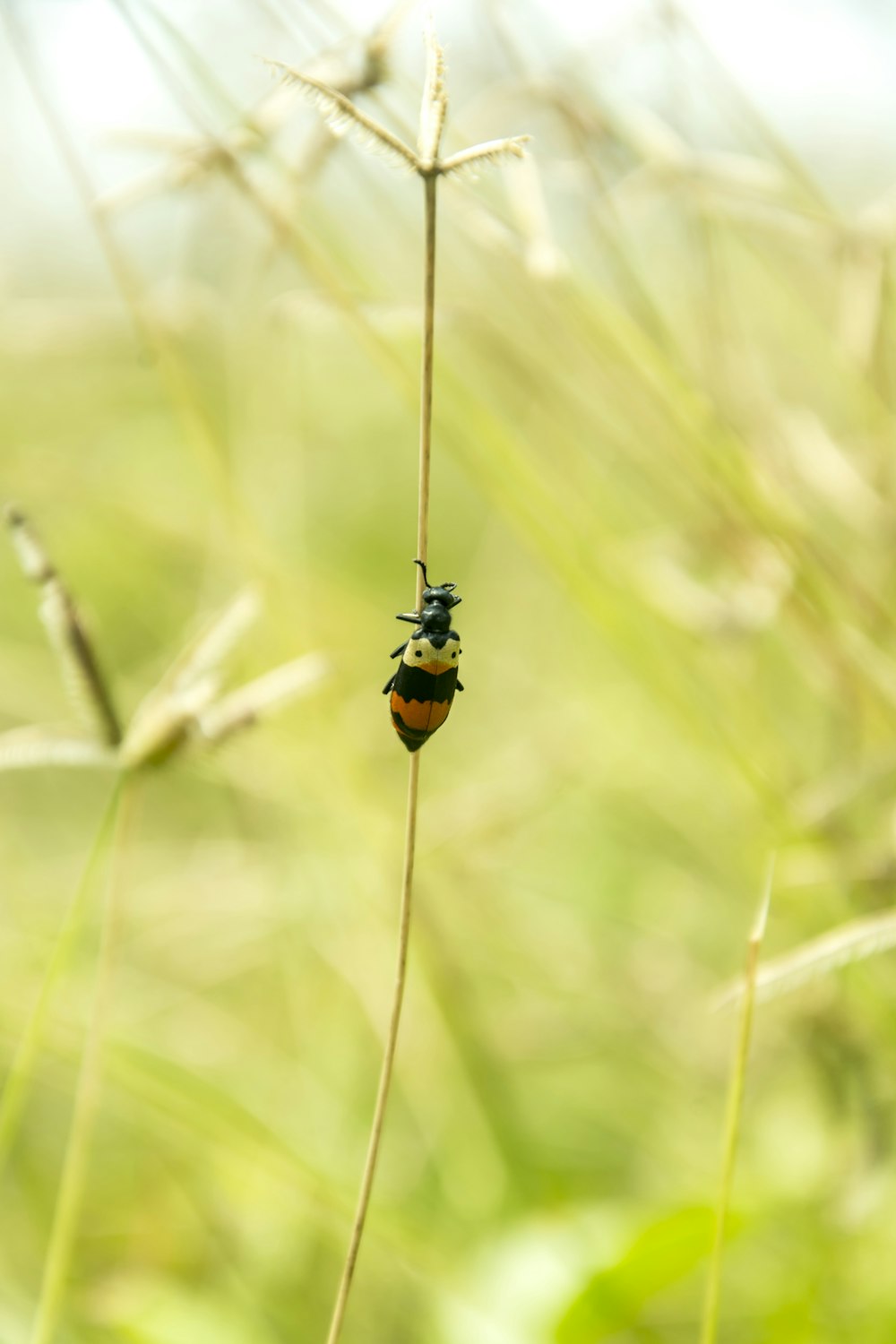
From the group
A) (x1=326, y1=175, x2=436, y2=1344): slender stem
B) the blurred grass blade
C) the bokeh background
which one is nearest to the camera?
(x1=326, y1=175, x2=436, y2=1344): slender stem

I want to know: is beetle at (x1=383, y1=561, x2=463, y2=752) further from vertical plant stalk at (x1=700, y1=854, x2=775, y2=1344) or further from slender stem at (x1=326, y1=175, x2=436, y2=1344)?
vertical plant stalk at (x1=700, y1=854, x2=775, y2=1344)

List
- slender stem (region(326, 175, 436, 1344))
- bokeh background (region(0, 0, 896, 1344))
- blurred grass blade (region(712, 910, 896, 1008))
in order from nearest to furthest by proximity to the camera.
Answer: slender stem (region(326, 175, 436, 1344)) → blurred grass blade (region(712, 910, 896, 1008)) → bokeh background (region(0, 0, 896, 1344))

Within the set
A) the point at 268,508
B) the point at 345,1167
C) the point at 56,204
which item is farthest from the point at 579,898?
the point at 56,204

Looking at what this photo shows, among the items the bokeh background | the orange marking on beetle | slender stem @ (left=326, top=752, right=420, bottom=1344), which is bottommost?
slender stem @ (left=326, top=752, right=420, bottom=1344)

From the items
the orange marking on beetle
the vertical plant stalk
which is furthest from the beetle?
the vertical plant stalk

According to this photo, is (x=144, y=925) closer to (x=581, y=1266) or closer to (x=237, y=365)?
(x=237, y=365)

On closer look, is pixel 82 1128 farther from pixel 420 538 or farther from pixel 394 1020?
pixel 420 538

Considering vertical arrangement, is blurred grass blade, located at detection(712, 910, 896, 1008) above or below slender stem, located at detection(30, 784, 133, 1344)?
above
